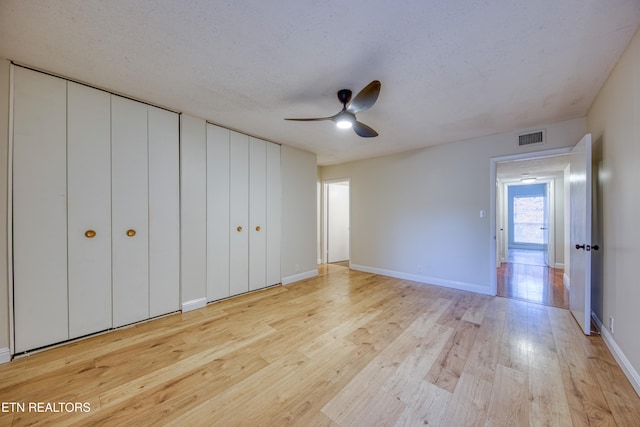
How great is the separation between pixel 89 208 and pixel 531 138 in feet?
17.9

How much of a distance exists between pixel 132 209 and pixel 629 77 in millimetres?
4581

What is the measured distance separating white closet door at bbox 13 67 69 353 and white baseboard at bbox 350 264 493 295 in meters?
4.47

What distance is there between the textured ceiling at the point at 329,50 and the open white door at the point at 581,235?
0.64 meters

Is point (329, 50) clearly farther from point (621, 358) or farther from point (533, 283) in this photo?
point (533, 283)

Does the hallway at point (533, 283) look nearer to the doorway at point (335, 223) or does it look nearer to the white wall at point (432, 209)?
the white wall at point (432, 209)

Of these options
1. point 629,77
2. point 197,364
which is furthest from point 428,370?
point 629,77

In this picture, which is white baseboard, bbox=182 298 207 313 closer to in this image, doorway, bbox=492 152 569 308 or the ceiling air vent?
doorway, bbox=492 152 569 308

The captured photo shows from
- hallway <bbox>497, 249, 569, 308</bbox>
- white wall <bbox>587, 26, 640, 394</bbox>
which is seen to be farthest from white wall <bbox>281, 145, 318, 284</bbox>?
white wall <bbox>587, 26, 640, 394</bbox>

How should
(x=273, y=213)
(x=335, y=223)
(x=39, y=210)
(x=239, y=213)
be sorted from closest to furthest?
1. (x=39, y=210)
2. (x=239, y=213)
3. (x=273, y=213)
4. (x=335, y=223)

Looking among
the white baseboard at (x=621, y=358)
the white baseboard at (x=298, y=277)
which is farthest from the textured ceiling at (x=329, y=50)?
the white baseboard at (x=298, y=277)

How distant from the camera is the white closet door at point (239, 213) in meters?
3.54

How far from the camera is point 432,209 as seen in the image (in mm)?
4270

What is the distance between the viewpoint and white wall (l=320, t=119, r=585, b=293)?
147 inches
